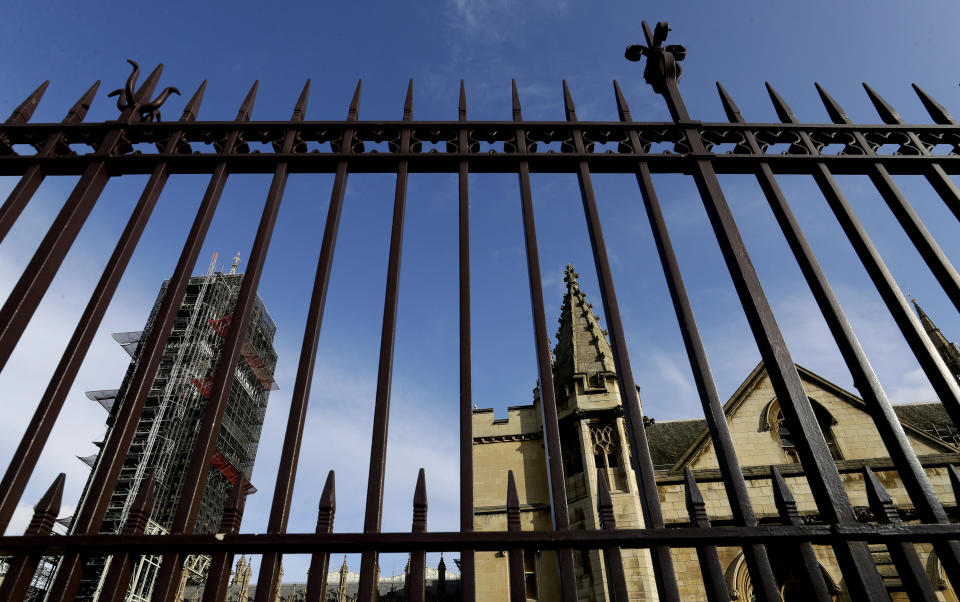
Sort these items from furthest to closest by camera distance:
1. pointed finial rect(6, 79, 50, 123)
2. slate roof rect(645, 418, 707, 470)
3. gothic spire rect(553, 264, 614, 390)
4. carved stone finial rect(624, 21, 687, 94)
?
→ 1. slate roof rect(645, 418, 707, 470)
2. gothic spire rect(553, 264, 614, 390)
3. carved stone finial rect(624, 21, 687, 94)
4. pointed finial rect(6, 79, 50, 123)

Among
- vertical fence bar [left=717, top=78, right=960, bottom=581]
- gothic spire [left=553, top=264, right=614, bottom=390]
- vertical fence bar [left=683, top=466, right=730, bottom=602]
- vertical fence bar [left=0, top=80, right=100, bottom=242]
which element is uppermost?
gothic spire [left=553, top=264, right=614, bottom=390]

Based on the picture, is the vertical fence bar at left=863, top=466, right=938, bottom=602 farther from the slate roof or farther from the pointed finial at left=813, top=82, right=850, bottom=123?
the slate roof

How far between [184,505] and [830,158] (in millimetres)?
3924

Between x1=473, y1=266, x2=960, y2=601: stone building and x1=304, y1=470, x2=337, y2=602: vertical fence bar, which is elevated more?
x1=473, y1=266, x2=960, y2=601: stone building

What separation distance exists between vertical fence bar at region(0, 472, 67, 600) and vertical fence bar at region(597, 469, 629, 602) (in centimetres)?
208

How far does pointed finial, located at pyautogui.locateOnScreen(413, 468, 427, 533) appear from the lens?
2.25 metres

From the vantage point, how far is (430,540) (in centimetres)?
219

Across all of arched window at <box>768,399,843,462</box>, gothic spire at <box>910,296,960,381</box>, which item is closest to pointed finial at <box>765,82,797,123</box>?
arched window at <box>768,399,843,462</box>

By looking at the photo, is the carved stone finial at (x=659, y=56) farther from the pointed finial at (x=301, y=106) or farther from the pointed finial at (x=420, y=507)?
the pointed finial at (x=420, y=507)

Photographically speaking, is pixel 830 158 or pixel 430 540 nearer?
pixel 430 540

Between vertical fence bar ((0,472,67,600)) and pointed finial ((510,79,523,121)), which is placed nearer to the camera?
vertical fence bar ((0,472,67,600))

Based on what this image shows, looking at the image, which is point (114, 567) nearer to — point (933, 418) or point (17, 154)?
point (17, 154)

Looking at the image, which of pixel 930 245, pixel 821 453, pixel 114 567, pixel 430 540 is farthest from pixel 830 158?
pixel 114 567

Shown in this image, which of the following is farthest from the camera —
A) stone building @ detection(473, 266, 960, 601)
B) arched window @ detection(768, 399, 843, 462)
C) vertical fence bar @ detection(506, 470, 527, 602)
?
arched window @ detection(768, 399, 843, 462)
